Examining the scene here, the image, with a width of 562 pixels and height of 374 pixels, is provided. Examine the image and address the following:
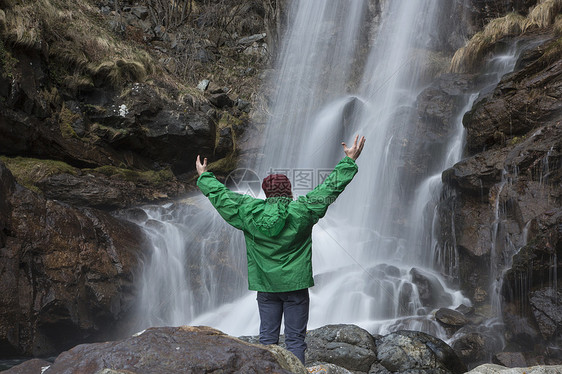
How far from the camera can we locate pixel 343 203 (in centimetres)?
1063

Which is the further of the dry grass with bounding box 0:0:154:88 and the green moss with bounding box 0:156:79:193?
the dry grass with bounding box 0:0:154:88

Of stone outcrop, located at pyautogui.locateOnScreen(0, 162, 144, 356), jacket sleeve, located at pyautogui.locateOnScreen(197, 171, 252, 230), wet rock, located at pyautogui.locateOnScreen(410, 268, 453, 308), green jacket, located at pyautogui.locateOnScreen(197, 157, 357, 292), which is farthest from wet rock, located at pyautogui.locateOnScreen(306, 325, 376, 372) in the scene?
stone outcrop, located at pyautogui.locateOnScreen(0, 162, 144, 356)

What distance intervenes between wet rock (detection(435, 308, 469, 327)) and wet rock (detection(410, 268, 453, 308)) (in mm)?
626

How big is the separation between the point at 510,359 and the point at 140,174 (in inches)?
325

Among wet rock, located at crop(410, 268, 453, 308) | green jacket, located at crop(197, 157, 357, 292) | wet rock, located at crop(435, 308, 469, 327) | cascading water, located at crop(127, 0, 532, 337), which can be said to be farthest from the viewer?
cascading water, located at crop(127, 0, 532, 337)

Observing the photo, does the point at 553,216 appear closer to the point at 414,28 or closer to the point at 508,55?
the point at 508,55

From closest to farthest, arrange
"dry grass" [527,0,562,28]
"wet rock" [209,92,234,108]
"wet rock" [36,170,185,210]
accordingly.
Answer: "wet rock" [36,170,185,210]
"dry grass" [527,0,562,28]
"wet rock" [209,92,234,108]

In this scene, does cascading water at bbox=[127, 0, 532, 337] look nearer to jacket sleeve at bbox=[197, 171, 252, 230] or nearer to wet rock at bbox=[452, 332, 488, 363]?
wet rock at bbox=[452, 332, 488, 363]

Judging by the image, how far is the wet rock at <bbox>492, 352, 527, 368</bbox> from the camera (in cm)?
491

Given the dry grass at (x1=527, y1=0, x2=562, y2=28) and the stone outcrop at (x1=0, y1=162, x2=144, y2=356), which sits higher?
the dry grass at (x1=527, y1=0, x2=562, y2=28)

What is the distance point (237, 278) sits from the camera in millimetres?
7906

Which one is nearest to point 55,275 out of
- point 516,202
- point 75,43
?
point 75,43

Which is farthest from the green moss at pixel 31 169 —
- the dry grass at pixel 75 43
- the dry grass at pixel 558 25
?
the dry grass at pixel 558 25

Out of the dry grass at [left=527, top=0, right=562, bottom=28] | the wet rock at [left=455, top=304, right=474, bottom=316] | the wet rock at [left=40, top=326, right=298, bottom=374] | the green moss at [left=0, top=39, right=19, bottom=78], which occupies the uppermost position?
the dry grass at [left=527, top=0, right=562, bottom=28]
